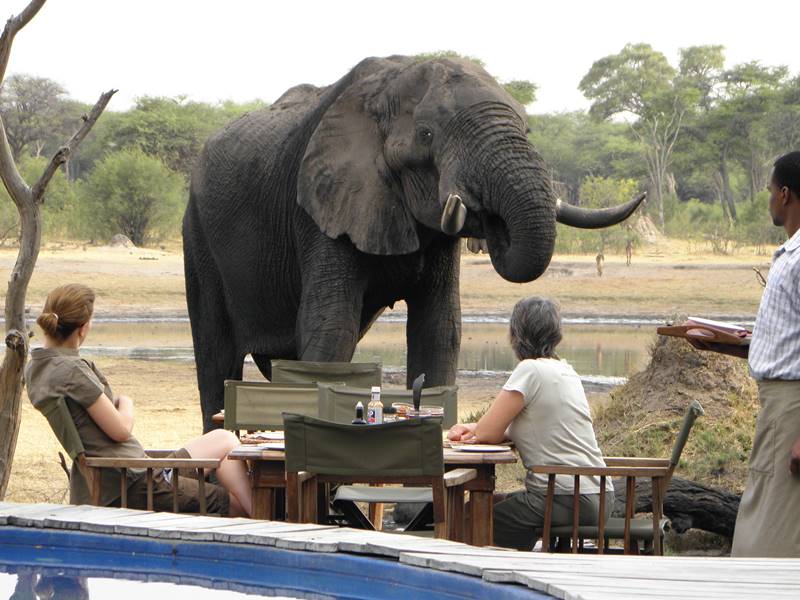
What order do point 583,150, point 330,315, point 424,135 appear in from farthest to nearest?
1. point 583,150
2. point 330,315
3. point 424,135

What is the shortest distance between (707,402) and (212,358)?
9.66 ft

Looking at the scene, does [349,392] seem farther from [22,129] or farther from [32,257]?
[22,129]

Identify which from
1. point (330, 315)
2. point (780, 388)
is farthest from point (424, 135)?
point (780, 388)

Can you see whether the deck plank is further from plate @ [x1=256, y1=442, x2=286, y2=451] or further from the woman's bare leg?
the woman's bare leg

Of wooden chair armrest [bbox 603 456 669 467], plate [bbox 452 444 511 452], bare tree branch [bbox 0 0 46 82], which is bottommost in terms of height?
wooden chair armrest [bbox 603 456 669 467]

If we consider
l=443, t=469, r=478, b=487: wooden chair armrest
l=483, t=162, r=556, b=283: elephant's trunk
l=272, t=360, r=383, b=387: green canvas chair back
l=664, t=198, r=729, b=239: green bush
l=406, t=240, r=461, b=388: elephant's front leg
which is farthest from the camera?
l=664, t=198, r=729, b=239: green bush

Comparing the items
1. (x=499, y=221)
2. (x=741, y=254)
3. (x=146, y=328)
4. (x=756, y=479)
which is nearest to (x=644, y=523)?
(x=756, y=479)

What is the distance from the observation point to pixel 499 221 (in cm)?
731

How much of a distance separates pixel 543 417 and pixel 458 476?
43cm

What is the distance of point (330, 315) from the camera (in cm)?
785

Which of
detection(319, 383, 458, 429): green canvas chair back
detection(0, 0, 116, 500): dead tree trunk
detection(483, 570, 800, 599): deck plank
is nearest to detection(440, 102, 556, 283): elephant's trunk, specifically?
detection(319, 383, 458, 429): green canvas chair back

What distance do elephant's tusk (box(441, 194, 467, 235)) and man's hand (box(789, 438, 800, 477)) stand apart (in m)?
3.04

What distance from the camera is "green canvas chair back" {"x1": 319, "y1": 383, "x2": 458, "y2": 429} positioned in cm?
594

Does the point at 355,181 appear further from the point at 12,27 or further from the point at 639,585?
the point at 639,585
